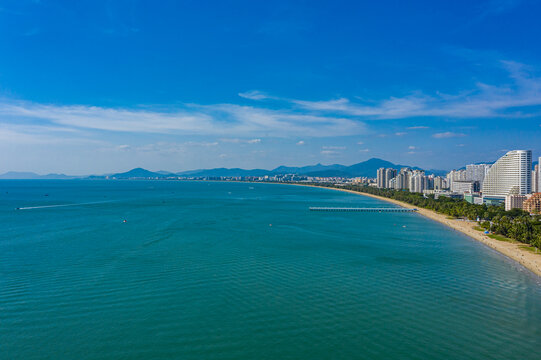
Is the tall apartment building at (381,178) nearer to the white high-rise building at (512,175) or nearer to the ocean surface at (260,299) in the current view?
the white high-rise building at (512,175)

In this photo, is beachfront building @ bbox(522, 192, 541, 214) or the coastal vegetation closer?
the coastal vegetation

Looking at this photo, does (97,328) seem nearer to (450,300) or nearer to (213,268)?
(213,268)

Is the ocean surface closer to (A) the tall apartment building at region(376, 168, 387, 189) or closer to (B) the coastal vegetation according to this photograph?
(B) the coastal vegetation

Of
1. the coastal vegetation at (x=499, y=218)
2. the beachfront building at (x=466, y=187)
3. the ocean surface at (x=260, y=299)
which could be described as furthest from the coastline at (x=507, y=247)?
the beachfront building at (x=466, y=187)

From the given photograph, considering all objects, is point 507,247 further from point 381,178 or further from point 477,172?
point 381,178

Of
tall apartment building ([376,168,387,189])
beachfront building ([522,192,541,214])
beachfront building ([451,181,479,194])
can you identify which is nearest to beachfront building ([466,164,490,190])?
beachfront building ([451,181,479,194])
